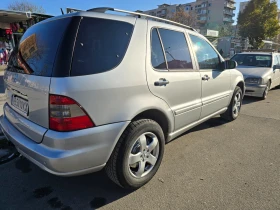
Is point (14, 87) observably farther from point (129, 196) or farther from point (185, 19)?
point (185, 19)

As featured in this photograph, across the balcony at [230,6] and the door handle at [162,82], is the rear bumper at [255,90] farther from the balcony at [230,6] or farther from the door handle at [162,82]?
the balcony at [230,6]

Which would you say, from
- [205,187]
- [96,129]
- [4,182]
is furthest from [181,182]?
[4,182]

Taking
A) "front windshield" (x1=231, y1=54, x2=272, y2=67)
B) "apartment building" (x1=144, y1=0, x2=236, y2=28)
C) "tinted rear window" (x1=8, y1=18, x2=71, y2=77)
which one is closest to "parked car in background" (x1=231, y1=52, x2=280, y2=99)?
"front windshield" (x1=231, y1=54, x2=272, y2=67)

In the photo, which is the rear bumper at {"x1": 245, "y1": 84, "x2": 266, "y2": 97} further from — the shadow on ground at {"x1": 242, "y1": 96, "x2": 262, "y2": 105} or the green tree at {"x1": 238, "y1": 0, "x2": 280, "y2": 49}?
the green tree at {"x1": 238, "y1": 0, "x2": 280, "y2": 49}

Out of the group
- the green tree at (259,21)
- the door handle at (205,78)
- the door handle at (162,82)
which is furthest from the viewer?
the green tree at (259,21)

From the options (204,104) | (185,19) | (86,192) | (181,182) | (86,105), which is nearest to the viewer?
(86,105)

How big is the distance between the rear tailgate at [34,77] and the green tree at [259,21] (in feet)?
117

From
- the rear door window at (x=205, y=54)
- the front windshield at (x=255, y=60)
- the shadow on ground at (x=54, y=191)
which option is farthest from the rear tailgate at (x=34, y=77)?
the front windshield at (x=255, y=60)

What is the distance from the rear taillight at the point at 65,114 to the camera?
5.66 ft

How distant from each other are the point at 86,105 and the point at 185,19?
44.4 meters

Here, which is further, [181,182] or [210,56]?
[210,56]

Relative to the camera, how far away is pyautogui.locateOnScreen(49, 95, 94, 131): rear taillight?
5.66ft

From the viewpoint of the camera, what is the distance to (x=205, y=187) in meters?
2.41

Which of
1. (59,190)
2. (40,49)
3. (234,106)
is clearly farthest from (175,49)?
(234,106)
